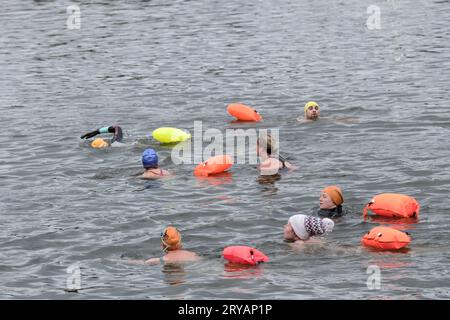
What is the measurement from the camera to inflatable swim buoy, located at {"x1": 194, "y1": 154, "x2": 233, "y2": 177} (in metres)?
22.5

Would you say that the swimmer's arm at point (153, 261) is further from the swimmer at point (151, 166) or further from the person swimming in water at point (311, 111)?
the person swimming in water at point (311, 111)

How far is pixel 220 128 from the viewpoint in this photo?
1101 inches

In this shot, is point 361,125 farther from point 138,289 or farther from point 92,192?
point 138,289

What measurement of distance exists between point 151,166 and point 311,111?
6520 mm

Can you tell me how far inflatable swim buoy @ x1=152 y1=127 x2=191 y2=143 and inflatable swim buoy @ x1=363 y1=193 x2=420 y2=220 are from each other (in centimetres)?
826

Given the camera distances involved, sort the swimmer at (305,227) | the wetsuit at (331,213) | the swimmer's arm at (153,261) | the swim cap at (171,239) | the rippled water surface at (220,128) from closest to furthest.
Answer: the rippled water surface at (220,128) < the swim cap at (171,239) < the swimmer's arm at (153,261) < the swimmer at (305,227) < the wetsuit at (331,213)

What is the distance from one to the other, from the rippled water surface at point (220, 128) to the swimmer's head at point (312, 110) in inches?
13.2

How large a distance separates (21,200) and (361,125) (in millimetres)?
10537

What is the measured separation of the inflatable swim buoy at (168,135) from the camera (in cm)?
2566

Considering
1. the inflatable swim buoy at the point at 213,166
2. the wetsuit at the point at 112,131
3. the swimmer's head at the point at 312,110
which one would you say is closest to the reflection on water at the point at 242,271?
the inflatable swim buoy at the point at 213,166

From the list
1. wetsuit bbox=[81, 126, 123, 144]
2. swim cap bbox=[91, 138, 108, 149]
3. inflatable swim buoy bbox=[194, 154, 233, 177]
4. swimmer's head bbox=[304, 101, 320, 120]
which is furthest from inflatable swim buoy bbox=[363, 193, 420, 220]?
swim cap bbox=[91, 138, 108, 149]

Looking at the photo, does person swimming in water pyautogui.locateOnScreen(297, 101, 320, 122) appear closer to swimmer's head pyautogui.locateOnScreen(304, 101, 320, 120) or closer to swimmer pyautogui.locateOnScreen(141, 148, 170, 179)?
swimmer's head pyautogui.locateOnScreen(304, 101, 320, 120)

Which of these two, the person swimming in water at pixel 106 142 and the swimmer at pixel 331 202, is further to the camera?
the person swimming in water at pixel 106 142

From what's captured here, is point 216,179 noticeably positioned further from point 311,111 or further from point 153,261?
point 153,261
